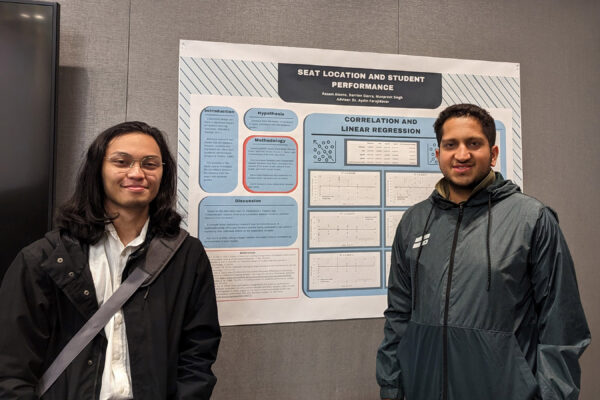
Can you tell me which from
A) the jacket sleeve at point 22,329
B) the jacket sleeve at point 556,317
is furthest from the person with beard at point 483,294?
Answer: the jacket sleeve at point 22,329

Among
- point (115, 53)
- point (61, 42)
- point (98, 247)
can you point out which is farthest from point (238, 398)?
point (61, 42)

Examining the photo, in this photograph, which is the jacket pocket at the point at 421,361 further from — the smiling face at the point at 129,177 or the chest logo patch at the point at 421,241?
the smiling face at the point at 129,177

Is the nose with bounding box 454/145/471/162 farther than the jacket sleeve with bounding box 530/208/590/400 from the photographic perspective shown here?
Yes

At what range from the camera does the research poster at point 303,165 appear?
163 centimetres

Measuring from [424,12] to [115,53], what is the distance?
1.41m

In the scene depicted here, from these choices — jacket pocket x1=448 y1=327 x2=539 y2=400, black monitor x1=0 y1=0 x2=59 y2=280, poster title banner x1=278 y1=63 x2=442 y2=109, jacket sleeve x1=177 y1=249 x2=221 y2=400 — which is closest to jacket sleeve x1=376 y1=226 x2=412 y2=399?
jacket pocket x1=448 y1=327 x2=539 y2=400

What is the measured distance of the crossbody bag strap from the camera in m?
1.02

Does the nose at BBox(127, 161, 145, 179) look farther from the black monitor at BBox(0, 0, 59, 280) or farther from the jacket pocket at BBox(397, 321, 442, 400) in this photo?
the jacket pocket at BBox(397, 321, 442, 400)

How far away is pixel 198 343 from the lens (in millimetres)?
1134

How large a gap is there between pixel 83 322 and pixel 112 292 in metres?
0.10

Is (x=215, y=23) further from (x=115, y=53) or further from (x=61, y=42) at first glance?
(x=61, y=42)

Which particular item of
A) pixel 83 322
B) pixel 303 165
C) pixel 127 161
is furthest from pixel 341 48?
pixel 83 322

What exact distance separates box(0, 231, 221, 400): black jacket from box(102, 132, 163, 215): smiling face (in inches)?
5.2

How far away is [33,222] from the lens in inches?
55.7
